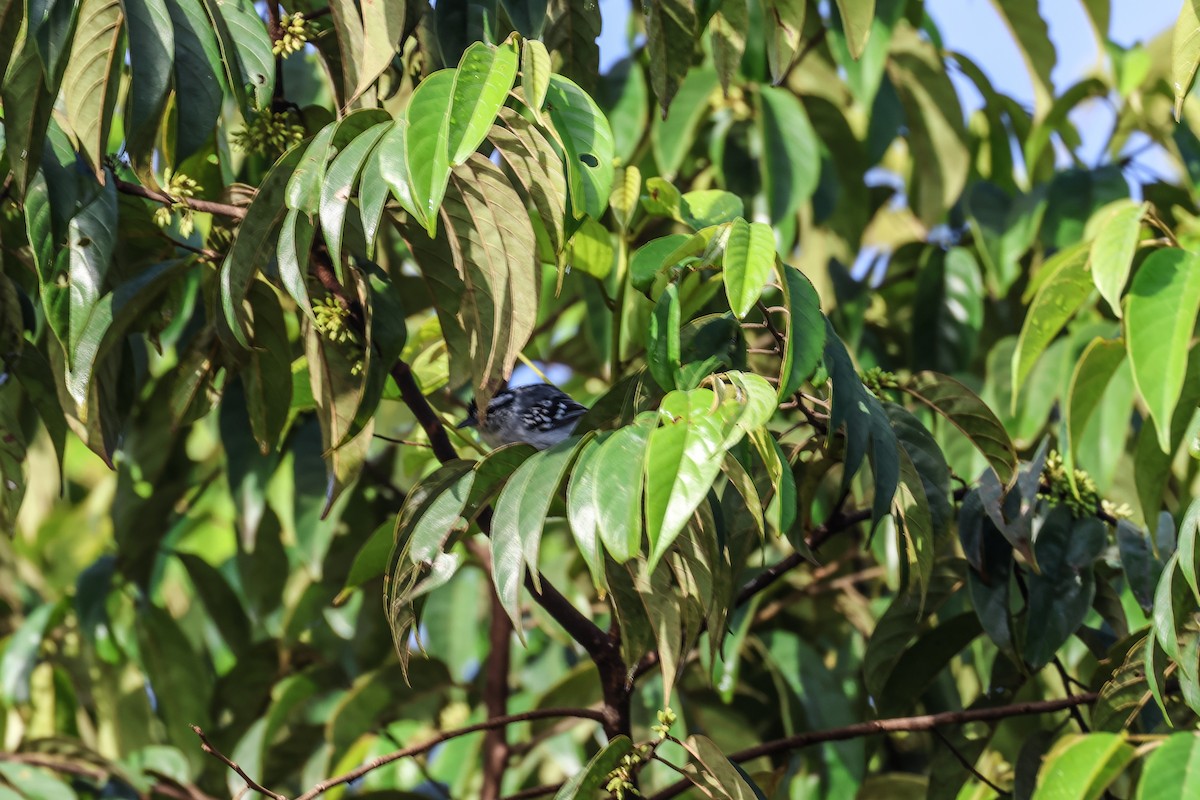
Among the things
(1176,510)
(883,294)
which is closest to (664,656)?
(1176,510)

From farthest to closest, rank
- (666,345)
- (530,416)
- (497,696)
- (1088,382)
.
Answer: (530,416), (497,696), (1088,382), (666,345)

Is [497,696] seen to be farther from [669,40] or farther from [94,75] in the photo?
[94,75]

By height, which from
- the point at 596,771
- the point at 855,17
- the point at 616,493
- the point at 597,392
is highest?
the point at 855,17

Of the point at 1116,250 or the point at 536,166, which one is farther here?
the point at 1116,250

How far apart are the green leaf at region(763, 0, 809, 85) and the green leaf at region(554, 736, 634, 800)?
1123 mm

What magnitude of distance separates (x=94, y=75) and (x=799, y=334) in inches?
43.3

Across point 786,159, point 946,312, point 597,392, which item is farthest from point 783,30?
point 597,392

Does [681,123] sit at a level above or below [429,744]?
above

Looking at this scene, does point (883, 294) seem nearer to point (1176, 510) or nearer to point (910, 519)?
point (1176, 510)

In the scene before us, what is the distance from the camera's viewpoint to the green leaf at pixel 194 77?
194 cm

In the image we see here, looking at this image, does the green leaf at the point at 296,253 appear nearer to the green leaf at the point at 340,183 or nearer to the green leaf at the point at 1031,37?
the green leaf at the point at 340,183

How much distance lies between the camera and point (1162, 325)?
2.05 metres

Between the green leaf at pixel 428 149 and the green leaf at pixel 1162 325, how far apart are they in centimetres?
110

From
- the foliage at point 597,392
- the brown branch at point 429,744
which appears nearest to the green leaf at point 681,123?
the foliage at point 597,392
